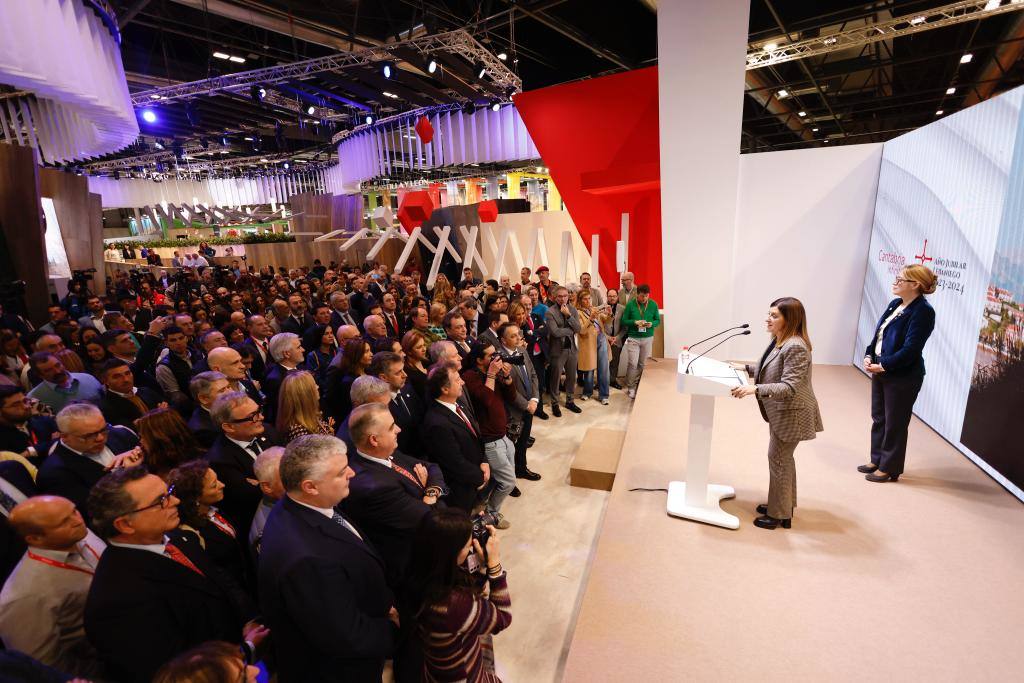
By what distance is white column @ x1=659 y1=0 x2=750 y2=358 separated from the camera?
504 centimetres

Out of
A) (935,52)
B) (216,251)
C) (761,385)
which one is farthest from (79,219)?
(935,52)

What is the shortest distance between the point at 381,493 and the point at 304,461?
49cm

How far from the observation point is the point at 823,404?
5.02 m

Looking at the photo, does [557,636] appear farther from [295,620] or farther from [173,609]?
[173,609]

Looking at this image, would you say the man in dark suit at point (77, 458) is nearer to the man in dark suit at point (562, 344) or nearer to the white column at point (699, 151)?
the man in dark suit at point (562, 344)

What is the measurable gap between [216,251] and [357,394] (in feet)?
56.6

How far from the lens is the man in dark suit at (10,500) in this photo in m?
1.79

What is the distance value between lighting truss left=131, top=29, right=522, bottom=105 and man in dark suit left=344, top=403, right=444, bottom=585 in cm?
870

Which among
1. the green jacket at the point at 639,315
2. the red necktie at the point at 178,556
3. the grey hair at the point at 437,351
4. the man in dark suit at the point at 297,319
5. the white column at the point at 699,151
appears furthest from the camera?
the green jacket at the point at 639,315

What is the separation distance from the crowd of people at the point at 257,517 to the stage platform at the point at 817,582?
85cm

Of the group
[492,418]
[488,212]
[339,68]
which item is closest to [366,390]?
[492,418]

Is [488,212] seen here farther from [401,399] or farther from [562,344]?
[401,399]

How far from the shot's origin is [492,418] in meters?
3.20

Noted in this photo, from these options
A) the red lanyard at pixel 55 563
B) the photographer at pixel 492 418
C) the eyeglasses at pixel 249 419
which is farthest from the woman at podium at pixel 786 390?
the red lanyard at pixel 55 563
